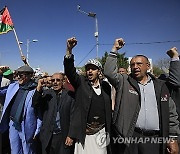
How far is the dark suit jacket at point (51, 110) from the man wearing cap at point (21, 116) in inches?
7.1

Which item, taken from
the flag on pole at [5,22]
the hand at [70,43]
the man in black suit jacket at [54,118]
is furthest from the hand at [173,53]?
the flag on pole at [5,22]

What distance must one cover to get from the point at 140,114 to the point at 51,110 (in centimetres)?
152

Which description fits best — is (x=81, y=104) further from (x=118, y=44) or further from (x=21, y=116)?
(x=21, y=116)

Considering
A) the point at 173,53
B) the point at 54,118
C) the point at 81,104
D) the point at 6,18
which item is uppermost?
the point at 6,18

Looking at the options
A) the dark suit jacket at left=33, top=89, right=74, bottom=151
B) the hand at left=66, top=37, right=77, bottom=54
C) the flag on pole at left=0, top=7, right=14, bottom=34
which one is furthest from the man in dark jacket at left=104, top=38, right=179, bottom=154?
the flag on pole at left=0, top=7, right=14, bottom=34

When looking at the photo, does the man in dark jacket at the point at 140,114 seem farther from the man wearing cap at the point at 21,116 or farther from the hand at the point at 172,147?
the man wearing cap at the point at 21,116

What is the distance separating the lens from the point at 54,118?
3.73 m

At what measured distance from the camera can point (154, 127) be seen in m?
3.05

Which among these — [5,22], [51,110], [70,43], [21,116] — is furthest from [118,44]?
[5,22]

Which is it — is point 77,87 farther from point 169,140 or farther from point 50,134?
point 169,140

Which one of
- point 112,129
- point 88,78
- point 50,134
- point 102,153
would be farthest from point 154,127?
point 50,134

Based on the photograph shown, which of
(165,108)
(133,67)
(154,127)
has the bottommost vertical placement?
(154,127)

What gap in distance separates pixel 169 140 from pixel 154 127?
314mm

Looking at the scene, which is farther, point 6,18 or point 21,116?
point 6,18
